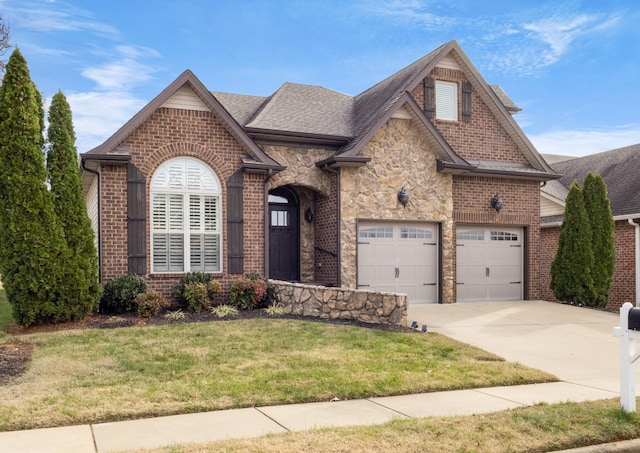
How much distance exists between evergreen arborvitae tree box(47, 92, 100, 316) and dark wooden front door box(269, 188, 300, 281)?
580 cm

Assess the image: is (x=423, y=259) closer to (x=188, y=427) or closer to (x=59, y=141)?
(x=59, y=141)

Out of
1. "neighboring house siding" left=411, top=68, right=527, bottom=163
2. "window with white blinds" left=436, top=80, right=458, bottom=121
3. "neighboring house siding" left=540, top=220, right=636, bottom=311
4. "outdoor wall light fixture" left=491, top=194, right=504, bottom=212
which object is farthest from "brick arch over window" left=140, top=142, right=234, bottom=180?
"neighboring house siding" left=540, top=220, right=636, bottom=311

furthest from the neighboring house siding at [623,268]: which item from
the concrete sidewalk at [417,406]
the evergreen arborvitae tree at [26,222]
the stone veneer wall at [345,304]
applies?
the evergreen arborvitae tree at [26,222]

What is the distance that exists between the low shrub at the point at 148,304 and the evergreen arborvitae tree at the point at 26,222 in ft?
4.68

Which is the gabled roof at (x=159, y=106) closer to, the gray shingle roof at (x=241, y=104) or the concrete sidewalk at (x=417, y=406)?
the gray shingle roof at (x=241, y=104)

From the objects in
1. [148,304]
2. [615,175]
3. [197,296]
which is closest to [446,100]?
[615,175]

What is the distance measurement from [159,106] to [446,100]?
27.6 ft

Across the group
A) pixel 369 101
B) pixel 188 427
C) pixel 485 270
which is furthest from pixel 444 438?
pixel 369 101

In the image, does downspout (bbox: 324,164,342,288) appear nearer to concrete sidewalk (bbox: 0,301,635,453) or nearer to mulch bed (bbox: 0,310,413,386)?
mulch bed (bbox: 0,310,413,386)

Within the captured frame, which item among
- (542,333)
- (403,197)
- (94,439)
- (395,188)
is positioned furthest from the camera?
(395,188)

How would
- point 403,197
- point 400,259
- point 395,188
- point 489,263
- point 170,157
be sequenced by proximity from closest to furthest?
1. point 170,157
2. point 403,197
3. point 395,188
4. point 400,259
5. point 489,263

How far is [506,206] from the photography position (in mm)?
17953

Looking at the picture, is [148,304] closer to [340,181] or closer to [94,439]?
[340,181]

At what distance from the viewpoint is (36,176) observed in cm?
1160
